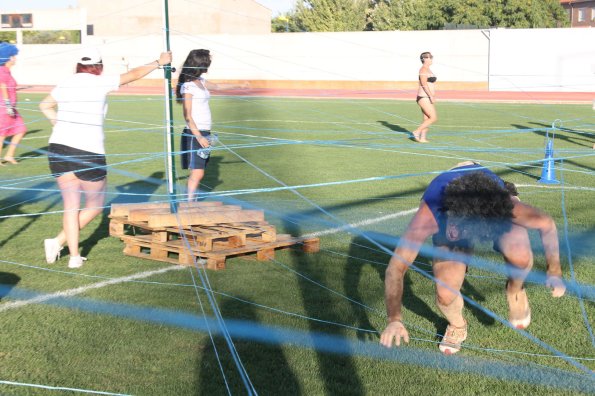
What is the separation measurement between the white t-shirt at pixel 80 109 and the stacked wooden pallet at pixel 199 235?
3.09ft

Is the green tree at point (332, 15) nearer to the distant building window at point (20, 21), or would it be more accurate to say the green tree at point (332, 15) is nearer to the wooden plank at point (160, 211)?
the distant building window at point (20, 21)

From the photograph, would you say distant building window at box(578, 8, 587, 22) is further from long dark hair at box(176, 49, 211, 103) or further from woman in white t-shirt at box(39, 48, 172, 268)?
woman in white t-shirt at box(39, 48, 172, 268)

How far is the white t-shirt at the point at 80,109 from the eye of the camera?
20.9ft

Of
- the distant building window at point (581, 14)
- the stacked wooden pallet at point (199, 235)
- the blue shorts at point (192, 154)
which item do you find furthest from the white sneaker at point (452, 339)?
the distant building window at point (581, 14)

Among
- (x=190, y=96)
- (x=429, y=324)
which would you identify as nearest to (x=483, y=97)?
(x=190, y=96)

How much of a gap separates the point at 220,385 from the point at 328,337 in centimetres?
95

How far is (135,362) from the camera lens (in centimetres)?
453

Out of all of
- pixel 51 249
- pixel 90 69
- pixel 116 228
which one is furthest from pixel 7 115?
pixel 90 69

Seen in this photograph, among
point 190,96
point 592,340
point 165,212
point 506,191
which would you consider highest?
point 190,96

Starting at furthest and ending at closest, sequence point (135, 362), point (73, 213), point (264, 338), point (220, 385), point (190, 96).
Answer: point (190, 96) → point (73, 213) → point (264, 338) → point (135, 362) → point (220, 385)

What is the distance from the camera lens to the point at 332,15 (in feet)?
216

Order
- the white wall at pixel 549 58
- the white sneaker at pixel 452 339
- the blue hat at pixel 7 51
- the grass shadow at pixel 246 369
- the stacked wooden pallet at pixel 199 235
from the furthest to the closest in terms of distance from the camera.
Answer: the white wall at pixel 549 58
the blue hat at pixel 7 51
the stacked wooden pallet at pixel 199 235
the white sneaker at pixel 452 339
the grass shadow at pixel 246 369

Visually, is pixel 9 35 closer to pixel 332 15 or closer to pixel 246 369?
pixel 332 15

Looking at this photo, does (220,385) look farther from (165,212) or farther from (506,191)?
(165,212)
